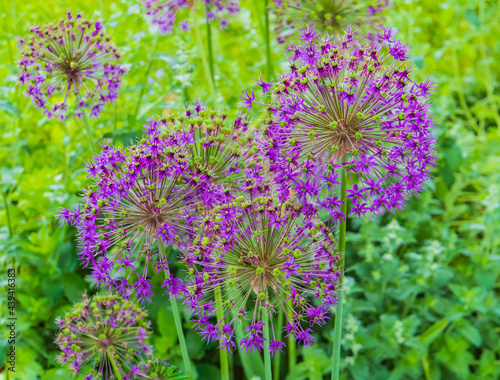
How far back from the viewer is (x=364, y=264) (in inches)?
123

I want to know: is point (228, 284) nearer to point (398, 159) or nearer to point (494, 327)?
point (398, 159)

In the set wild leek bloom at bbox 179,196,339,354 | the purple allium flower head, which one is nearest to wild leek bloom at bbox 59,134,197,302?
wild leek bloom at bbox 179,196,339,354

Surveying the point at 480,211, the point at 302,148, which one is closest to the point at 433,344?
the point at 480,211

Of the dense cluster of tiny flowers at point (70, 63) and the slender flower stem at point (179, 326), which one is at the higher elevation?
the dense cluster of tiny flowers at point (70, 63)

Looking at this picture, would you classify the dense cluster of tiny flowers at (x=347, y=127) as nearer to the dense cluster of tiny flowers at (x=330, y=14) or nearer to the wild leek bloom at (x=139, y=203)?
the wild leek bloom at (x=139, y=203)

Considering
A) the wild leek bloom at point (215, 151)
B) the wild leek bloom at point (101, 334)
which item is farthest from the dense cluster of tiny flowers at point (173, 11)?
the wild leek bloom at point (101, 334)

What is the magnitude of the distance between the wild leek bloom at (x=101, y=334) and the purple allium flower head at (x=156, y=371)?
0.14 ft

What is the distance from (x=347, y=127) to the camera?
1.58 m

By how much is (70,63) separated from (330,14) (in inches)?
48.2

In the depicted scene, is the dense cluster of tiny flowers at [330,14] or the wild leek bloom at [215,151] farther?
the dense cluster of tiny flowers at [330,14]

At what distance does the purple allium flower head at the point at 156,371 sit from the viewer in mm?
1669

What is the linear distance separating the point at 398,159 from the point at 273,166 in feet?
1.23

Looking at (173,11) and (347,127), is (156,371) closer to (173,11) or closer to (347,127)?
(347,127)

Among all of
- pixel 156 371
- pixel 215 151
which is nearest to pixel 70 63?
pixel 215 151
